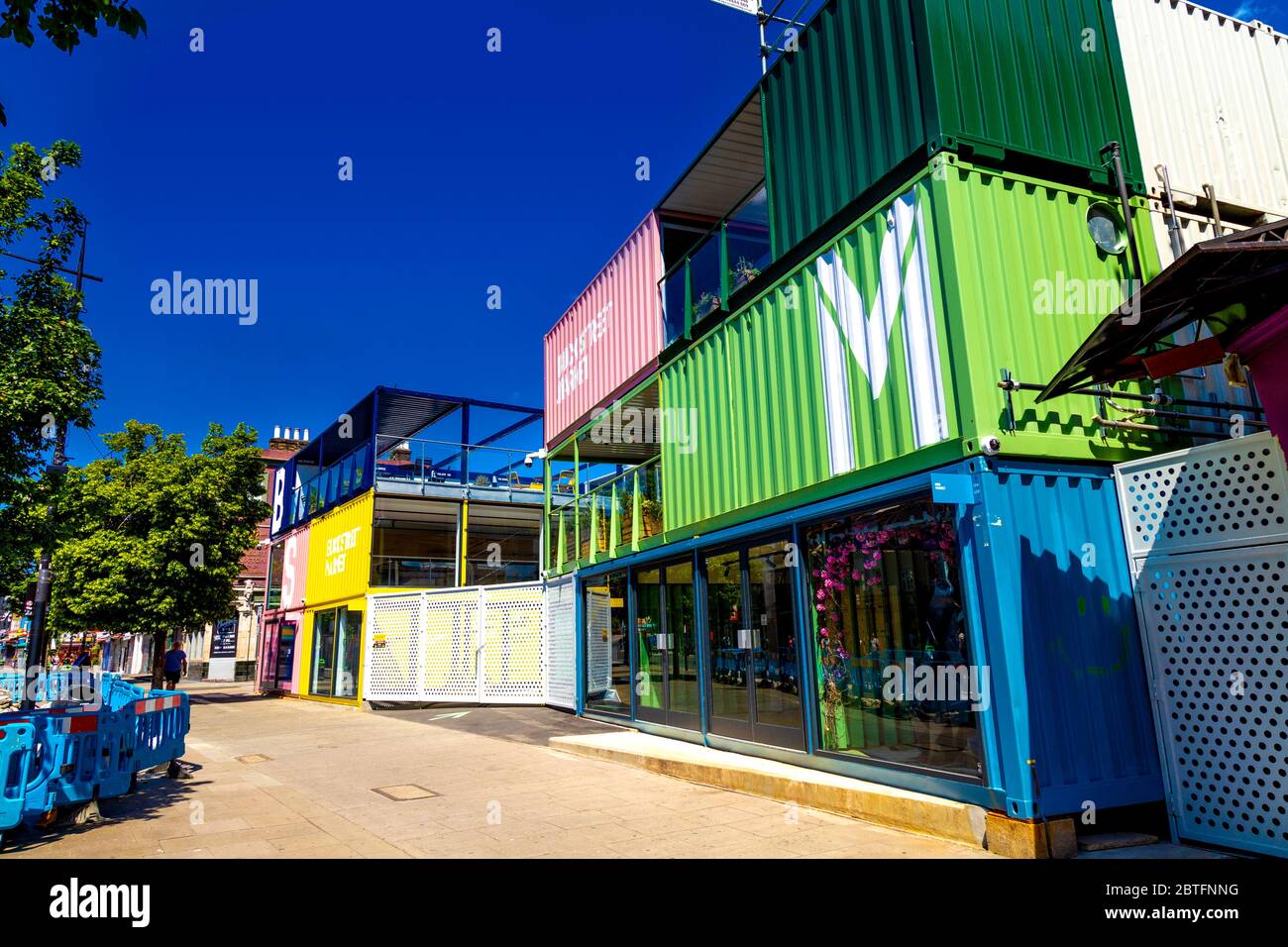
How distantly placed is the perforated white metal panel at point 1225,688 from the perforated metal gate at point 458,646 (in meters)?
11.7

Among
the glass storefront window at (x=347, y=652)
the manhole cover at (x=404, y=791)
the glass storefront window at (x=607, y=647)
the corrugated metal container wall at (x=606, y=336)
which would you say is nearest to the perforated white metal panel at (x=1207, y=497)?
the manhole cover at (x=404, y=791)

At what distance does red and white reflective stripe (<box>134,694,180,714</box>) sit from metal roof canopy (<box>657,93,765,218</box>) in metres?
9.10

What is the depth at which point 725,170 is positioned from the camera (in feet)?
36.2

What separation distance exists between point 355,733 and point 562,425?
6.65 meters

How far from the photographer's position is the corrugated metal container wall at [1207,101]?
749 centimetres

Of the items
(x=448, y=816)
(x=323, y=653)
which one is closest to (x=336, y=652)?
(x=323, y=653)

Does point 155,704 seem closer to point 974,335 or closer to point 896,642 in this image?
point 896,642

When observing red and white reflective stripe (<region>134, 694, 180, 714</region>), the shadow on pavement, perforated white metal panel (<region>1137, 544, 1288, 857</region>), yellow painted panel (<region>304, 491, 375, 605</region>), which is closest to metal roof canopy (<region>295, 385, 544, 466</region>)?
yellow painted panel (<region>304, 491, 375, 605</region>)

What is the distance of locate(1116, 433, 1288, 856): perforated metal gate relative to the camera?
4871 millimetres

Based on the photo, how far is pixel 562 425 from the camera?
15.2 m

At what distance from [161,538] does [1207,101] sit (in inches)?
927
